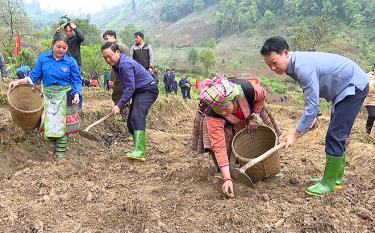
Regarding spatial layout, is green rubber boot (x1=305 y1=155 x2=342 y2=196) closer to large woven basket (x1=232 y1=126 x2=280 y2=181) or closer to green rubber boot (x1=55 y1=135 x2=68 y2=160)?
large woven basket (x1=232 y1=126 x2=280 y2=181)

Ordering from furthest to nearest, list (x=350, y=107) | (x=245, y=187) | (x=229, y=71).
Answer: (x=229, y=71) → (x=245, y=187) → (x=350, y=107)

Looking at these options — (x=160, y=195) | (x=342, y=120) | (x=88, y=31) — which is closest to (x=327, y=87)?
(x=342, y=120)

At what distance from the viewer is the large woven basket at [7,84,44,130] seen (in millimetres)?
4730

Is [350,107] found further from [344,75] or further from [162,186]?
[162,186]

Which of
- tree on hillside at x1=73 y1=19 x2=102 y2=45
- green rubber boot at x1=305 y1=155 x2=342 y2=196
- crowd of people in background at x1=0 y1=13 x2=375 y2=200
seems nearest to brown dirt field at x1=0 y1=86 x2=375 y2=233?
green rubber boot at x1=305 y1=155 x2=342 y2=196

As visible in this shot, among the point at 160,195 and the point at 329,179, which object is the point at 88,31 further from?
the point at 329,179

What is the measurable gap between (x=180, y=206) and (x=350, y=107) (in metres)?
1.53

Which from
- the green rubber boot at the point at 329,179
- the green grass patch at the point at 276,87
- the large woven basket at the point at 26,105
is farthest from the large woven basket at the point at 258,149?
the green grass patch at the point at 276,87

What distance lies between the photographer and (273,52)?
3.28 metres

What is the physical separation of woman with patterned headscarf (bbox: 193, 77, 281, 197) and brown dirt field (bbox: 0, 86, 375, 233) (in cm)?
32

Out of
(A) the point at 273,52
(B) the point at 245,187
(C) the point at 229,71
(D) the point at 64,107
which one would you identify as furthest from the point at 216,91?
(C) the point at 229,71

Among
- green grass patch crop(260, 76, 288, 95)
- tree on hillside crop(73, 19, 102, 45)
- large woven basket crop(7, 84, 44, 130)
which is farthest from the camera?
tree on hillside crop(73, 19, 102, 45)

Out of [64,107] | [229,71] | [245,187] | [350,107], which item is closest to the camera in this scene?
[350,107]

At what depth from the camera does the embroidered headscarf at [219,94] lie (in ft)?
11.2
